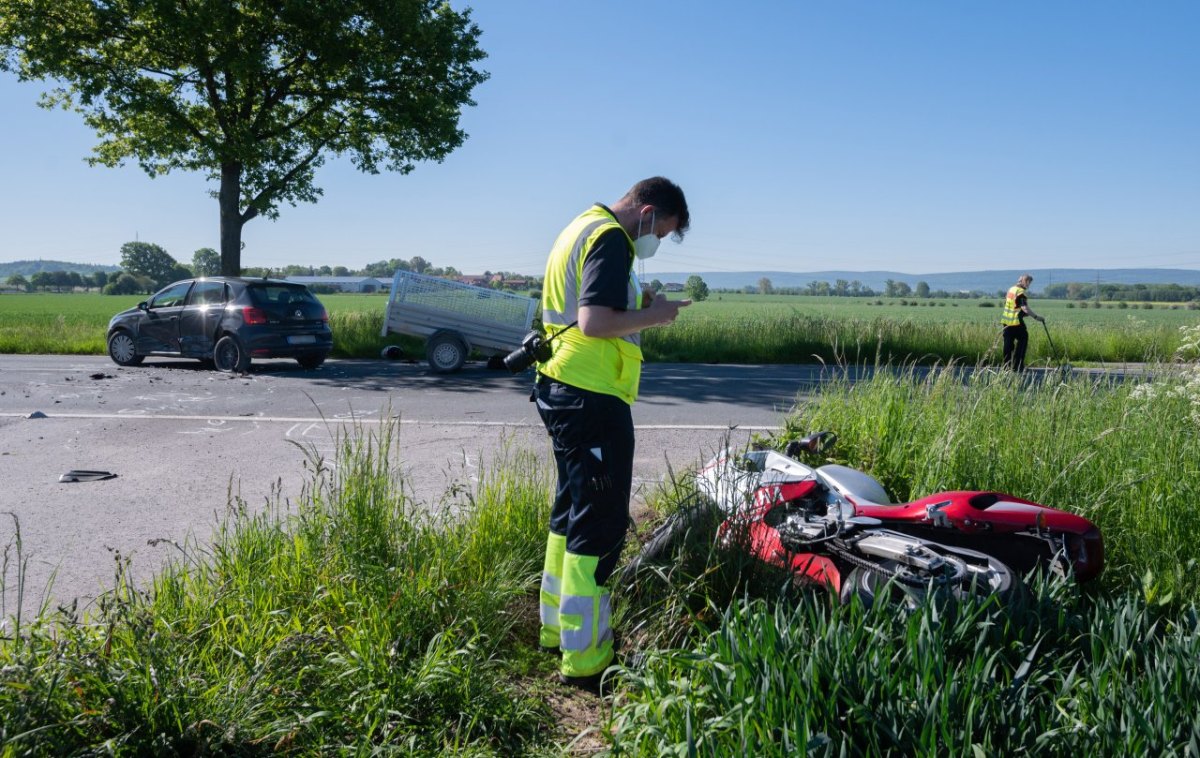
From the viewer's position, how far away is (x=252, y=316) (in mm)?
15078

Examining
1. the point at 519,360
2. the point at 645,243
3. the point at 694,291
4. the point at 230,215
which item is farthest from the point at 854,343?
the point at 519,360

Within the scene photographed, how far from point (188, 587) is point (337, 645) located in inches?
38.7

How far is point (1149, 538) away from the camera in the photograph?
13.1 feet

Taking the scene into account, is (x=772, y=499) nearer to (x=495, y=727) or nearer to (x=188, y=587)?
(x=495, y=727)

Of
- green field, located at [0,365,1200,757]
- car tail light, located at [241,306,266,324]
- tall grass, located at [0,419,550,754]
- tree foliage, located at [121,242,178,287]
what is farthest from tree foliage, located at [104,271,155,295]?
green field, located at [0,365,1200,757]

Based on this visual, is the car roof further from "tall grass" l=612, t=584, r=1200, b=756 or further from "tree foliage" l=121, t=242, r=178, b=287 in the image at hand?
"tree foliage" l=121, t=242, r=178, b=287

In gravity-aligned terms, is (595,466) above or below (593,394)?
below

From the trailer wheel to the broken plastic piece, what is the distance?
8423 mm

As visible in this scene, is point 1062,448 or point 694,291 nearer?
point 1062,448

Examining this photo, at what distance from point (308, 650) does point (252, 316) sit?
43.2ft

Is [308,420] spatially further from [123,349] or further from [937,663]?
[123,349]

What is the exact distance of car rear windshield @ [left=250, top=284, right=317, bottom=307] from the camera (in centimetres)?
1527

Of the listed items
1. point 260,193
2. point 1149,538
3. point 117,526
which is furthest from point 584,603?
point 260,193

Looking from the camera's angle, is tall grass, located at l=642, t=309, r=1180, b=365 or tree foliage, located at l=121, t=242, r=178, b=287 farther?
tree foliage, located at l=121, t=242, r=178, b=287
